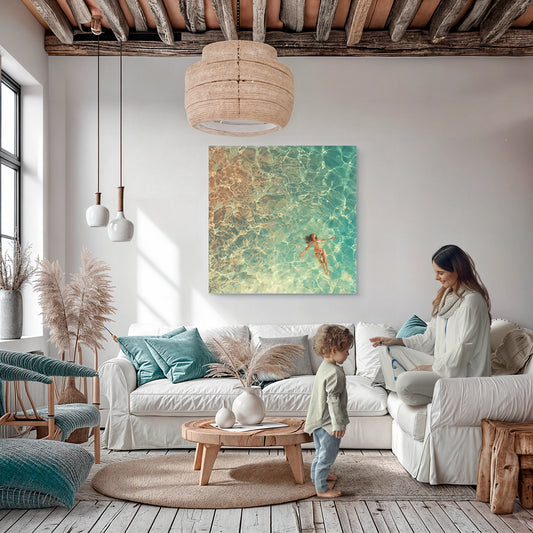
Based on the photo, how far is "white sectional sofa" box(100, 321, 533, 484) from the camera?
3.58 metres

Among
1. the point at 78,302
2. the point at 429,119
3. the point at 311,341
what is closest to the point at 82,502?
the point at 78,302

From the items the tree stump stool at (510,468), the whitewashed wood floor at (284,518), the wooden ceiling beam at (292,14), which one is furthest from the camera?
the wooden ceiling beam at (292,14)

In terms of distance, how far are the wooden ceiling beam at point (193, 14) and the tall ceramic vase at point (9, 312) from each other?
244 centimetres

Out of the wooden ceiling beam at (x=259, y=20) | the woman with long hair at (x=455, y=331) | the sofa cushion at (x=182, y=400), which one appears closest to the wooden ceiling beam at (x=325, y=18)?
the wooden ceiling beam at (x=259, y=20)

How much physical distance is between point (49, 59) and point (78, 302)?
7.37 ft

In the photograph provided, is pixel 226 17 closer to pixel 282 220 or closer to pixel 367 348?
pixel 282 220

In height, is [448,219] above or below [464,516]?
above

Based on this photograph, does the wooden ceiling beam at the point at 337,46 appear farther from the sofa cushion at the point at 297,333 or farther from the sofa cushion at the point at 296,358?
the sofa cushion at the point at 296,358

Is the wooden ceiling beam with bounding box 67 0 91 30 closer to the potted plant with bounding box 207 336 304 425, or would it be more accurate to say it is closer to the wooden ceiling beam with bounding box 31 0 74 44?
the wooden ceiling beam with bounding box 31 0 74 44

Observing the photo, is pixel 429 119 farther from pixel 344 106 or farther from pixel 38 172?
pixel 38 172

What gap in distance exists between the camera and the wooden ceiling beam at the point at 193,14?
5030 mm

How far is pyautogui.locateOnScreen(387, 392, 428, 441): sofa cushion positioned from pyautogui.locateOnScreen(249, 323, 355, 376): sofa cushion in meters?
1.01

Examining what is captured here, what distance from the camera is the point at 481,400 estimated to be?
357 centimetres

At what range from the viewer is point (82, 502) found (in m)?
3.41
